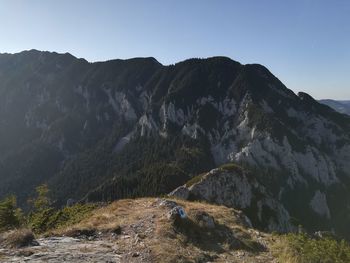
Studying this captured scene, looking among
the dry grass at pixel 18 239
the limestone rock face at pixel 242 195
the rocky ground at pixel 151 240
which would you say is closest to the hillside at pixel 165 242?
the rocky ground at pixel 151 240

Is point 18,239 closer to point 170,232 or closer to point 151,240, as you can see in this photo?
point 151,240

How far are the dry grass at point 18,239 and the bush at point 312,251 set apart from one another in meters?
12.3

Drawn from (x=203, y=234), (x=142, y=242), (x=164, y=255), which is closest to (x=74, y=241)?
(x=142, y=242)

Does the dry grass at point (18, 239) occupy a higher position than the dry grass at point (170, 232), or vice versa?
the dry grass at point (18, 239)

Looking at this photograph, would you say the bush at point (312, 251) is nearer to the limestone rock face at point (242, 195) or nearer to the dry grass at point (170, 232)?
the dry grass at point (170, 232)

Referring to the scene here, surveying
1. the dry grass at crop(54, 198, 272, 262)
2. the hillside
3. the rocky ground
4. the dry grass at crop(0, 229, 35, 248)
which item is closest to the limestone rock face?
the dry grass at crop(54, 198, 272, 262)

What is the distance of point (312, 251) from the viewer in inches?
757

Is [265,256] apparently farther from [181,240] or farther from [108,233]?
[108,233]

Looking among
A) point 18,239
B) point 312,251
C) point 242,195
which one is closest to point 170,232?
point 312,251

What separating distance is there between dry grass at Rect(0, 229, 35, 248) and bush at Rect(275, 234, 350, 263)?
12.3 meters

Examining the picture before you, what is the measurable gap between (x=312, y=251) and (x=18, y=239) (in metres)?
13.8

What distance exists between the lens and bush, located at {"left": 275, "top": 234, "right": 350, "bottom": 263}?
18.7 metres

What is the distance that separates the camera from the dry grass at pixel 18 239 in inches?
779

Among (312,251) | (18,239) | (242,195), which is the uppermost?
(18,239)
